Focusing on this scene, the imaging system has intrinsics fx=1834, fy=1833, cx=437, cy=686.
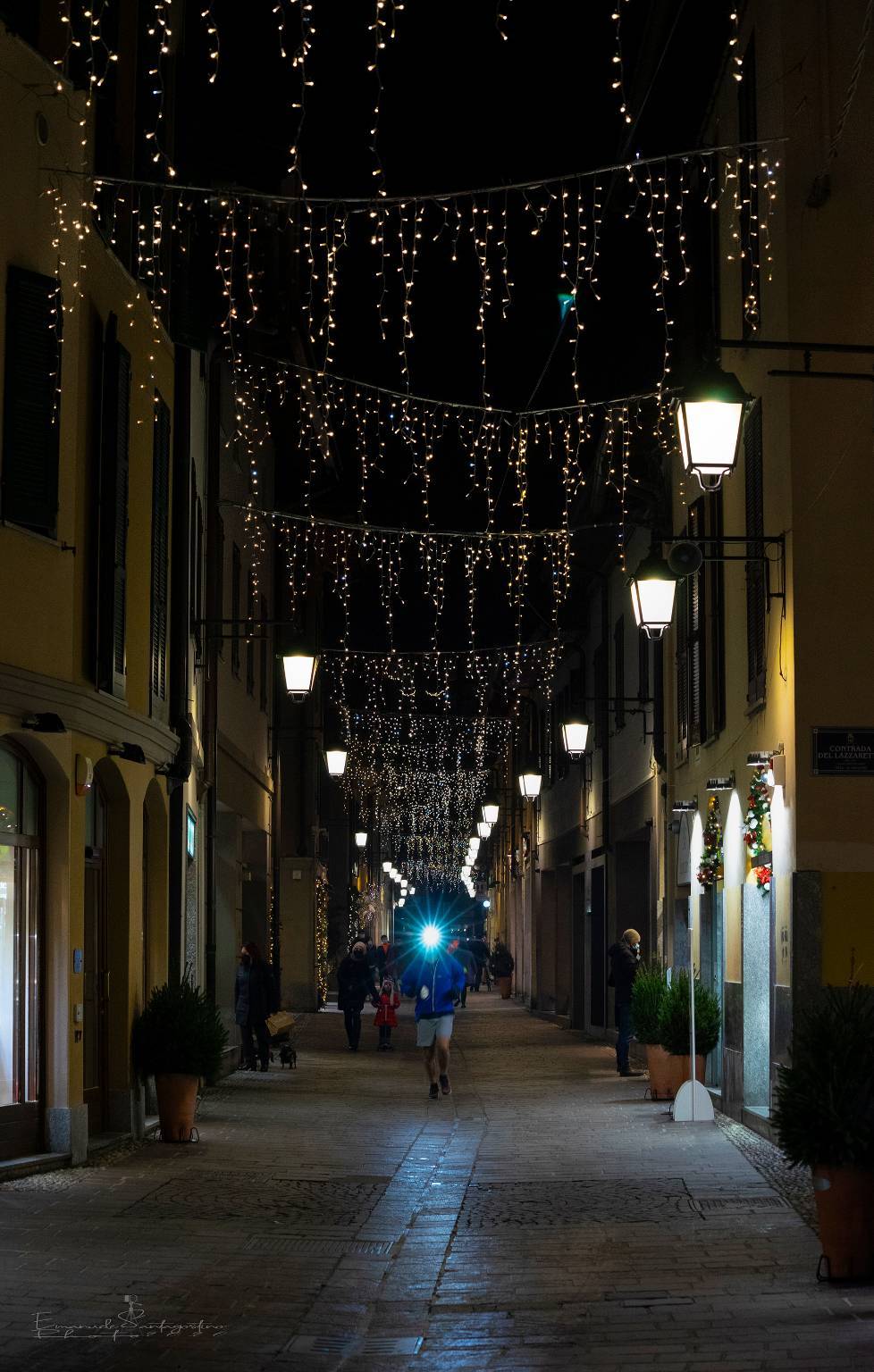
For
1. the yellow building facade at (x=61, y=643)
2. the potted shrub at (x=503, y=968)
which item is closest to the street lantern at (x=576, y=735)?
the yellow building facade at (x=61, y=643)

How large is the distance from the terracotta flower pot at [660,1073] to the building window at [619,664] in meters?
9.09

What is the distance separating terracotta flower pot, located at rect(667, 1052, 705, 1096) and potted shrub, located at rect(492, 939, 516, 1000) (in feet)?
108

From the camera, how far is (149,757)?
16688 millimetres

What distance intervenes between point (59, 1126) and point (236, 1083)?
820cm

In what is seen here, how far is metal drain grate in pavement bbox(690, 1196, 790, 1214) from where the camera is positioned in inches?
449

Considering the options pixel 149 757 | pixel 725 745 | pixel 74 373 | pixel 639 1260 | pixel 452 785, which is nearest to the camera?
pixel 639 1260

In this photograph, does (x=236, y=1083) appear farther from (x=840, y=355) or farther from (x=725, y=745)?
(x=840, y=355)

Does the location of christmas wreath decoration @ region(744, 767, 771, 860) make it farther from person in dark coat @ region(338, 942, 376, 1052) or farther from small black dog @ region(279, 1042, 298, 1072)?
person in dark coat @ region(338, 942, 376, 1052)

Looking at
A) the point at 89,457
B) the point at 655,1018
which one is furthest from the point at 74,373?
the point at 655,1018

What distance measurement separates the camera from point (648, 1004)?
19.4m

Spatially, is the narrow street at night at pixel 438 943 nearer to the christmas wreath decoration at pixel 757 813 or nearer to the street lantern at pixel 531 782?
the christmas wreath decoration at pixel 757 813

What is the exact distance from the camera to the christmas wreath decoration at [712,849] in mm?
18641

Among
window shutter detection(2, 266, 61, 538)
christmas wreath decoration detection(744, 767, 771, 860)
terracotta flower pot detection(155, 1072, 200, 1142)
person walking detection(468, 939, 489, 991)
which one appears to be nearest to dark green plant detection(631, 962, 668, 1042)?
christmas wreath decoration detection(744, 767, 771, 860)

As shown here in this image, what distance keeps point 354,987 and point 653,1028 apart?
9414mm
